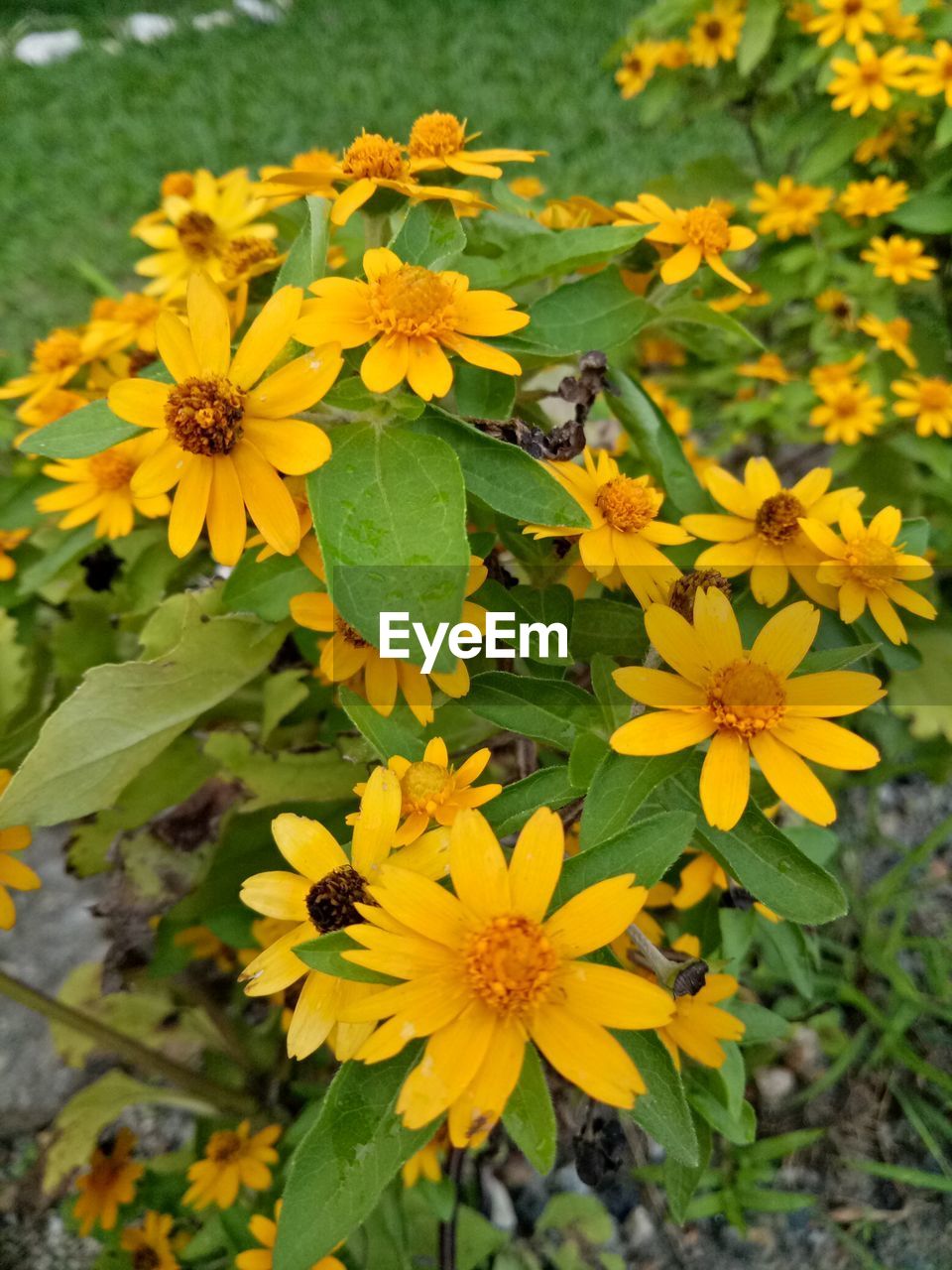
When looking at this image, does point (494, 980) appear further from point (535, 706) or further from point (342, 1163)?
point (535, 706)

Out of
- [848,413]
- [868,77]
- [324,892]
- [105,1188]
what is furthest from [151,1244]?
[868,77]

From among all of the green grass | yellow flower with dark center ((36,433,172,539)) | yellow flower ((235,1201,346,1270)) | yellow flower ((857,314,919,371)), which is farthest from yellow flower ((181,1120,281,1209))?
the green grass

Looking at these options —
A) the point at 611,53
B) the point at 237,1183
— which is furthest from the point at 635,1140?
the point at 611,53

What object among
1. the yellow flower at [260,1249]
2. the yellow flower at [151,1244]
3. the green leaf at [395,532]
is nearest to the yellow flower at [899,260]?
the green leaf at [395,532]

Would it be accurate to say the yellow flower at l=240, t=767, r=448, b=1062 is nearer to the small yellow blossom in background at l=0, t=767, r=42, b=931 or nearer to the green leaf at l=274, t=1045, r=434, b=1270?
the green leaf at l=274, t=1045, r=434, b=1270

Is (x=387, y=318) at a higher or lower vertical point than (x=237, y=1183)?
higher

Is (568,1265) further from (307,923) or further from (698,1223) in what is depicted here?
(307,923)
